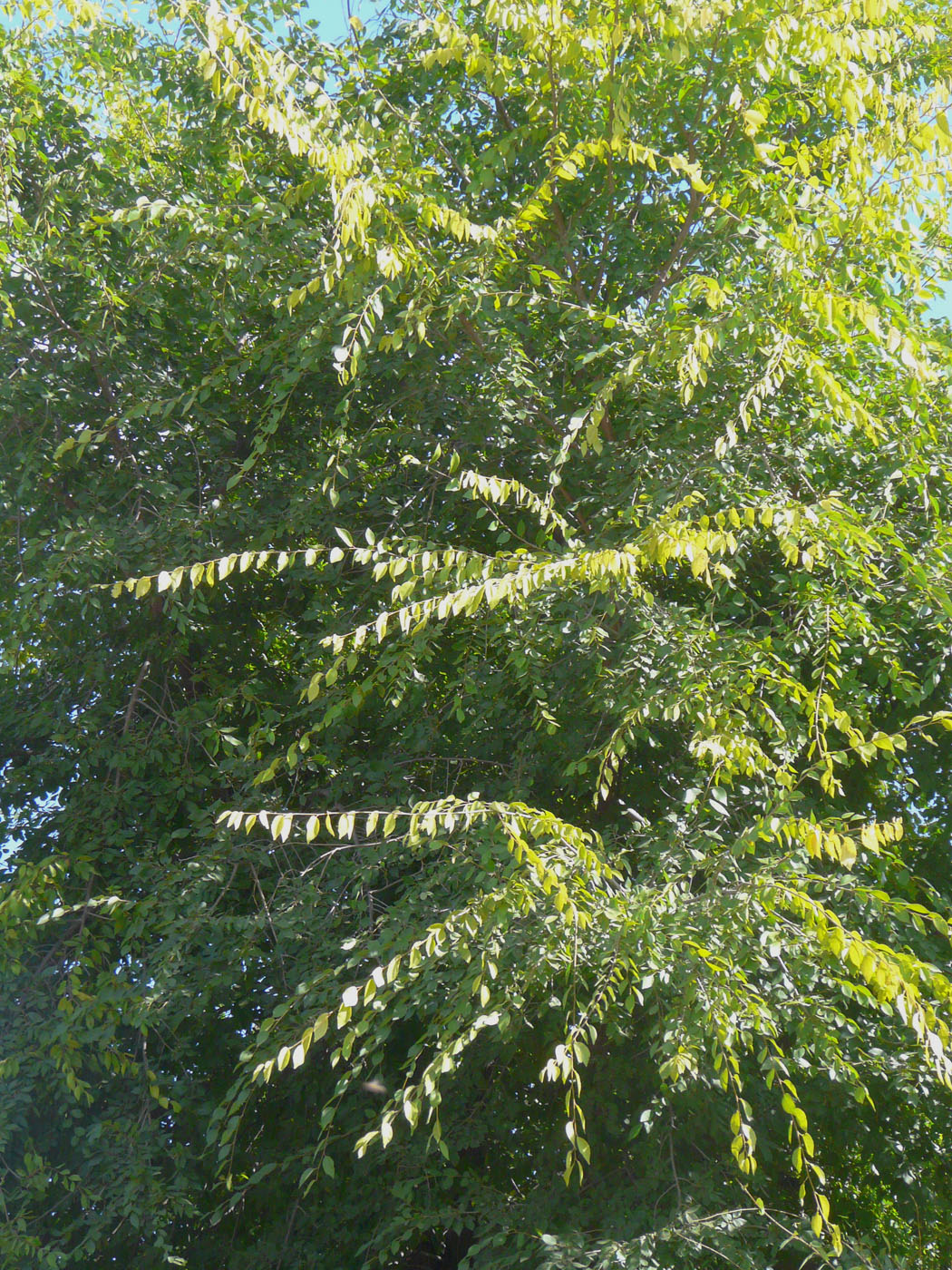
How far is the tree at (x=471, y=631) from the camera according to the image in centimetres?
301

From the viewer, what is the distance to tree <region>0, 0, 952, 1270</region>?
9.87ft

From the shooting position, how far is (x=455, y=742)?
4207 millimetres

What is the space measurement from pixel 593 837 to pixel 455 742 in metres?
1.10

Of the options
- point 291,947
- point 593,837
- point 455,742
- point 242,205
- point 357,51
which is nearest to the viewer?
point 593,837

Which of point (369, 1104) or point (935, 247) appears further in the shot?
point (935, 247)

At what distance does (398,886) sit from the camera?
3.83 m

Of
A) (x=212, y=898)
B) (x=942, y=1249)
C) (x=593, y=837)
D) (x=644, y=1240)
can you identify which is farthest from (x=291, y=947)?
(x=942, y=1249)

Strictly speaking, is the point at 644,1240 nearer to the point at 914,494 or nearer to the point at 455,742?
the point at 455,742

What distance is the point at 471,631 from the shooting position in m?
4.03

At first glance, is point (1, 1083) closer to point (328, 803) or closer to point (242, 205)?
point (328, 803)

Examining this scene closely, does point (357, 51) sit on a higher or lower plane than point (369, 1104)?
higher

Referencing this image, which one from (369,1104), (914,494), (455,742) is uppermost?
(914,494)

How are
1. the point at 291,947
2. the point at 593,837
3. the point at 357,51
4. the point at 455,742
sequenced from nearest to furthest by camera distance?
the point at 593,837 < the point at 291,947 < the point at 455,742 < the point at 357,51

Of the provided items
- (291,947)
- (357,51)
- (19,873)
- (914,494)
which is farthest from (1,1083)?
(357,51)
